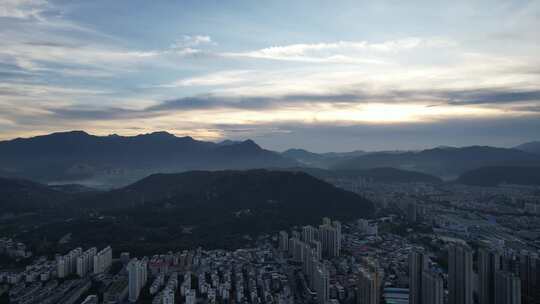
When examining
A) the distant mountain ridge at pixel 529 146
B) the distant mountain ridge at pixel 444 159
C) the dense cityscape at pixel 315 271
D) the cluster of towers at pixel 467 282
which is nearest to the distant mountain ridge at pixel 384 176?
the distant mountain ridge at pixel 444 159

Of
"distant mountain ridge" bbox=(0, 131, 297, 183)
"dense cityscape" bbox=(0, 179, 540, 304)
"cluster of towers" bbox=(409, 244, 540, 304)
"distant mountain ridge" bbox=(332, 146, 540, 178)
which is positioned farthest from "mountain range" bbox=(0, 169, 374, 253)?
"distant mountain ridge" bbox=(332, 146, 540, 178)

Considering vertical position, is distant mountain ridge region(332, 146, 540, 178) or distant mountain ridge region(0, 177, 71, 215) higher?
distant mountain ridge region(332, 146, 540, 178)

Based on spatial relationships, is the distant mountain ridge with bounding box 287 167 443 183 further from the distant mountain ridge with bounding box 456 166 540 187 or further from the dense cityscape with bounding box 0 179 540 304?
the dense cityscape with bounding box 0 179 540 304

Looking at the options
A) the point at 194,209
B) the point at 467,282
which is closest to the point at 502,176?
the point at 194,209

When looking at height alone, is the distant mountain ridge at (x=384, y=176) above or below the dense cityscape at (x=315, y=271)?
above

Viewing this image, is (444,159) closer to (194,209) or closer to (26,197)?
(194,209)

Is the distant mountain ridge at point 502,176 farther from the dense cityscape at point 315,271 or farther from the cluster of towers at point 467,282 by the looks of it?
the cluster of towers at point 467,282
